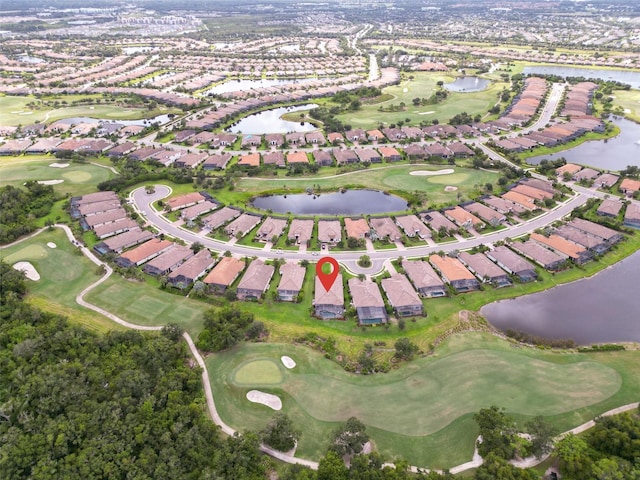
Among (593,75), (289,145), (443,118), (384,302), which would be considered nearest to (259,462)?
(384,302)

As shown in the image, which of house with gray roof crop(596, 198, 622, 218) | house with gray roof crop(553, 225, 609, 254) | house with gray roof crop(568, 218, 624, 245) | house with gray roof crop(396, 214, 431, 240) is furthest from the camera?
house with gray roof crop(596, 198, 622, 218)

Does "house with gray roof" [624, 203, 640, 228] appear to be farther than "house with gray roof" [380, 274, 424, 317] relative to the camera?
Yes

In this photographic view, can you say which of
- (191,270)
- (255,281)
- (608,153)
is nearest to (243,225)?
(191,270)

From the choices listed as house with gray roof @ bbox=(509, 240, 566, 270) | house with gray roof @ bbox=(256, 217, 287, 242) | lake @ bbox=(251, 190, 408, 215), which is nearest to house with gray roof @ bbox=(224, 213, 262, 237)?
house with gray roof @ bbox=(256, 217, 287, 242)

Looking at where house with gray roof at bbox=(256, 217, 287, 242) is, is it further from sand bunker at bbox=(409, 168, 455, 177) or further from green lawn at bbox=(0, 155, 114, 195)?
green lawn at bbox=(0, 155, 114, 195)

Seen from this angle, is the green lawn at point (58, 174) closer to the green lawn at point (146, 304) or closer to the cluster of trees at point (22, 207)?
the cluster of trees at point (22, 207)

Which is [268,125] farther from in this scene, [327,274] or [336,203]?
[327,274]
